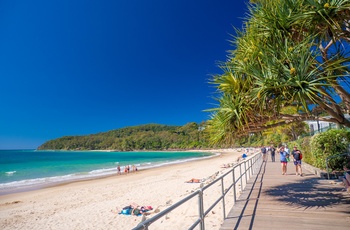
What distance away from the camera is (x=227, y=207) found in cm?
676

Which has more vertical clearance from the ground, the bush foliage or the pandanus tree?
the pandanus tree

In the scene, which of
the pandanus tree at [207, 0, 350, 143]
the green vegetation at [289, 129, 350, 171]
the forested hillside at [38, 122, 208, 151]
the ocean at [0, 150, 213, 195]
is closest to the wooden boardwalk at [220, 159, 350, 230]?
the pandanus tree at [207, 0, 350, 143]

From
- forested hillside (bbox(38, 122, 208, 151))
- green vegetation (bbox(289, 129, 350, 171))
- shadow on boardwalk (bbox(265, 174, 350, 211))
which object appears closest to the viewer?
shadow on boardwalk (bbox(265, 174, 350, 211))

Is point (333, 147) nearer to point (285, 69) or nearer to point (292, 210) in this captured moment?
point (292, 210)

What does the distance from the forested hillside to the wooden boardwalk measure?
409ft

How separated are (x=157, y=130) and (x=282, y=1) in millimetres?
179845

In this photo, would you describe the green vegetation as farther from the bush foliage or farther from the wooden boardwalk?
the wooden boardwalk

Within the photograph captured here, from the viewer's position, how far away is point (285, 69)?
3920 mm

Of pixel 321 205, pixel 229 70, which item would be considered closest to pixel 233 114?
pixel 229 70

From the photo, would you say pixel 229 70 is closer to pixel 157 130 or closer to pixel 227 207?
pixel 227 207

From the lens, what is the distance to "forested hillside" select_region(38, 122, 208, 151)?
147m

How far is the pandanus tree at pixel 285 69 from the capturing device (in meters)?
3.88

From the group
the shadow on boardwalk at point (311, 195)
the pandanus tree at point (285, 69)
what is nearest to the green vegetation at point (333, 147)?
the shadow on boardwalk at point (311, 195)

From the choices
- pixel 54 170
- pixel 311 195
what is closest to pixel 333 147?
pixel 311 195
